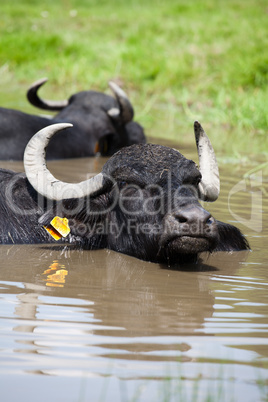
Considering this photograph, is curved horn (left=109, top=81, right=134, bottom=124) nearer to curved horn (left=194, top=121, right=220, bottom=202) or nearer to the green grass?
the green grass

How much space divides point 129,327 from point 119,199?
187cm

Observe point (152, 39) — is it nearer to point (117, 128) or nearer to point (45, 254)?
point (117, 128)

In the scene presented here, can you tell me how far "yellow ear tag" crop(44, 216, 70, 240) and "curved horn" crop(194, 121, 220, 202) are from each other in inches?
40.6

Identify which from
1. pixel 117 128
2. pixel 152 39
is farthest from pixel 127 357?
pixel 152 39

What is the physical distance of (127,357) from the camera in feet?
8.95

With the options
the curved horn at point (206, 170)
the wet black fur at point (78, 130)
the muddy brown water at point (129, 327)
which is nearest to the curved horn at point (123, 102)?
the wet black fur at point (78, 130)

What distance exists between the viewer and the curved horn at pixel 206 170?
5.10 metres

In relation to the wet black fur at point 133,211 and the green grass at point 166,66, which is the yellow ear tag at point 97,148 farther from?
the wet black fur at point 133,211

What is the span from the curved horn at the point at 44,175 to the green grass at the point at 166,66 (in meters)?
4.73

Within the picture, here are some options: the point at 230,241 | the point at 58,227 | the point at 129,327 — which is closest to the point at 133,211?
the point at 58,227

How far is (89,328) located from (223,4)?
21.1m

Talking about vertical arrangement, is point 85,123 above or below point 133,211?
below

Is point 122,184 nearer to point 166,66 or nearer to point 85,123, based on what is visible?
point 85,123

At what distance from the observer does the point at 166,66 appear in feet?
46.9
